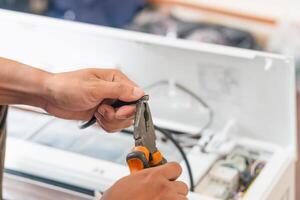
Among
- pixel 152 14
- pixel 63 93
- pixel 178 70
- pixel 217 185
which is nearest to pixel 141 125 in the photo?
pixel 63 93

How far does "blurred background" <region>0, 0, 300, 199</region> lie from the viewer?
2639mm

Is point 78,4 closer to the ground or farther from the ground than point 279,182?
farther from the ground

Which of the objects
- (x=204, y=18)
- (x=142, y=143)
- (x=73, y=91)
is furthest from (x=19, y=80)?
(x=204, y=18)

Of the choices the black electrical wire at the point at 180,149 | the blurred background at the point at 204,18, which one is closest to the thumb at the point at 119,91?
the black electrical wire at the point at 180,149

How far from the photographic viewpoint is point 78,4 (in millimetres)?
2627

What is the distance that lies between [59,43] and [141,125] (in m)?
0.48

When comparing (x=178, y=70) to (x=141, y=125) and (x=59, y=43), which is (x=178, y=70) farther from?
(x=141, y=125)

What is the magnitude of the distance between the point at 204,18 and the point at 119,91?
6.33 feet

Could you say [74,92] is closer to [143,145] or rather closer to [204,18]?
→ [143,145]

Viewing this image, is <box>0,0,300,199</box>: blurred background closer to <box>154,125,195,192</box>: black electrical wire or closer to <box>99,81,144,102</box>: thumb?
<box>154,125,195,192</box>: black electrical wire

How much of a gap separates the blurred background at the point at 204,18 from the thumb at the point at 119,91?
166 cm

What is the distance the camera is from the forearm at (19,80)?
3.26 ft

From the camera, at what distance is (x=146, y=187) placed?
2.81 feet

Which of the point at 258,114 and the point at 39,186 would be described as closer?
the point at 39,186
